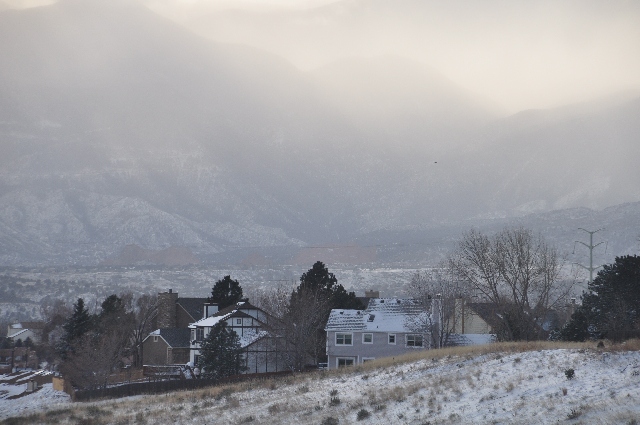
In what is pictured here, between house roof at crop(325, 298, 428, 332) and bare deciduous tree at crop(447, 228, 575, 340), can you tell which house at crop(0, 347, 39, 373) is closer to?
house roof at crop(325, 298, 428, 332)

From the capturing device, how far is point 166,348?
8994 cm

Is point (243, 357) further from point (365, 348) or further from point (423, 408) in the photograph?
point (423, 408)

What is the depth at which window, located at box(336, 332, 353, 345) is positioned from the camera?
258 ft

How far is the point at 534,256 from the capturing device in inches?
2741

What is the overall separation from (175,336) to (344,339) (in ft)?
70.7

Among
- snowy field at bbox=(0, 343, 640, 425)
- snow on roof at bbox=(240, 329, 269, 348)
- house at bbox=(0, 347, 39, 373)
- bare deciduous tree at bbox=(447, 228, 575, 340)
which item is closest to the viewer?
snowy field at bbox=(0, 343, 640, 425)

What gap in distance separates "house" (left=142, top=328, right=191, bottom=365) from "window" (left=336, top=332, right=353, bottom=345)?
18015 mm

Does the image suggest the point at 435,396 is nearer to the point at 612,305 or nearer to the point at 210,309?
the point at 612,305

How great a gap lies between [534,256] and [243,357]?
26440 millimetres

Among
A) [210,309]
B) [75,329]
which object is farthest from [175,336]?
[75,329]

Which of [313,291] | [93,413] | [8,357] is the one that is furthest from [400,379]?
[8,357]

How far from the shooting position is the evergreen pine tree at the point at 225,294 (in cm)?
9956

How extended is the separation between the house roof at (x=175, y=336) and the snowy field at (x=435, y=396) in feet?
115

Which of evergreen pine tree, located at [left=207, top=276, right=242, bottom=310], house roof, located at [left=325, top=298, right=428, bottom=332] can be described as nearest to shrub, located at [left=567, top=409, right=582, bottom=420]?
house roof, located at [left=325, top=298, right=428, bottom=332]
